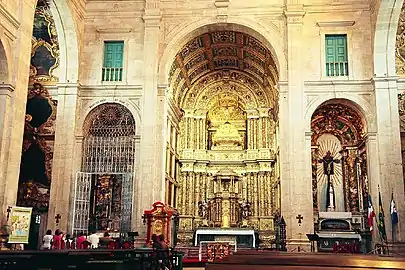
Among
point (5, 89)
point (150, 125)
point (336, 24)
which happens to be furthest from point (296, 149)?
point (5, 89)

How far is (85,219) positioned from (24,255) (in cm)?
1047

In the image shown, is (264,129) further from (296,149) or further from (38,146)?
(38,146)

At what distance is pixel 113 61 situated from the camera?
20.3 meters

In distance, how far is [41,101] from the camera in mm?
19688

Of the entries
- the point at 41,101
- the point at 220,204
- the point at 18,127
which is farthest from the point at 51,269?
the point at 220,204

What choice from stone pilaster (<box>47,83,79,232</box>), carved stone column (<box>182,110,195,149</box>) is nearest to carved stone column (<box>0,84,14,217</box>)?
stone pilaster (<box>47,83,79,232</box>)

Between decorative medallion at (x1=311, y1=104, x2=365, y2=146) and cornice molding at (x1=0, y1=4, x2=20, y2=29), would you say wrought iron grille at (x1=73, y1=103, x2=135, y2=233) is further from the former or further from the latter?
decorative medallion at (x1=311, y1=104, x2=365, y2=146)

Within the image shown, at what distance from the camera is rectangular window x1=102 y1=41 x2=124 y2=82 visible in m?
20.2

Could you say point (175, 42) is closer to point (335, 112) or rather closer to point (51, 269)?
point (335, 112)

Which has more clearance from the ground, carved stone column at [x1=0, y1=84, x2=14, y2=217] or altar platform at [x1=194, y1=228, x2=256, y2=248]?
carved stone column at [x1=0, y1=84, x2=14, y2=217]

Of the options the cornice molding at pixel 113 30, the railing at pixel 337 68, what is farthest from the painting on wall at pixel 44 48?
the railing at pixel 337 68

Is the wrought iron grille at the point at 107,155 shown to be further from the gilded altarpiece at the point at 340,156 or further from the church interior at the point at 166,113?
the gilded altarpiece at the point at 340,156

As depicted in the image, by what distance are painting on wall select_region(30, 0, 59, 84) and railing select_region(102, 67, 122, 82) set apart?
2.05 m

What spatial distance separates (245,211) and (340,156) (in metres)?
8.11
